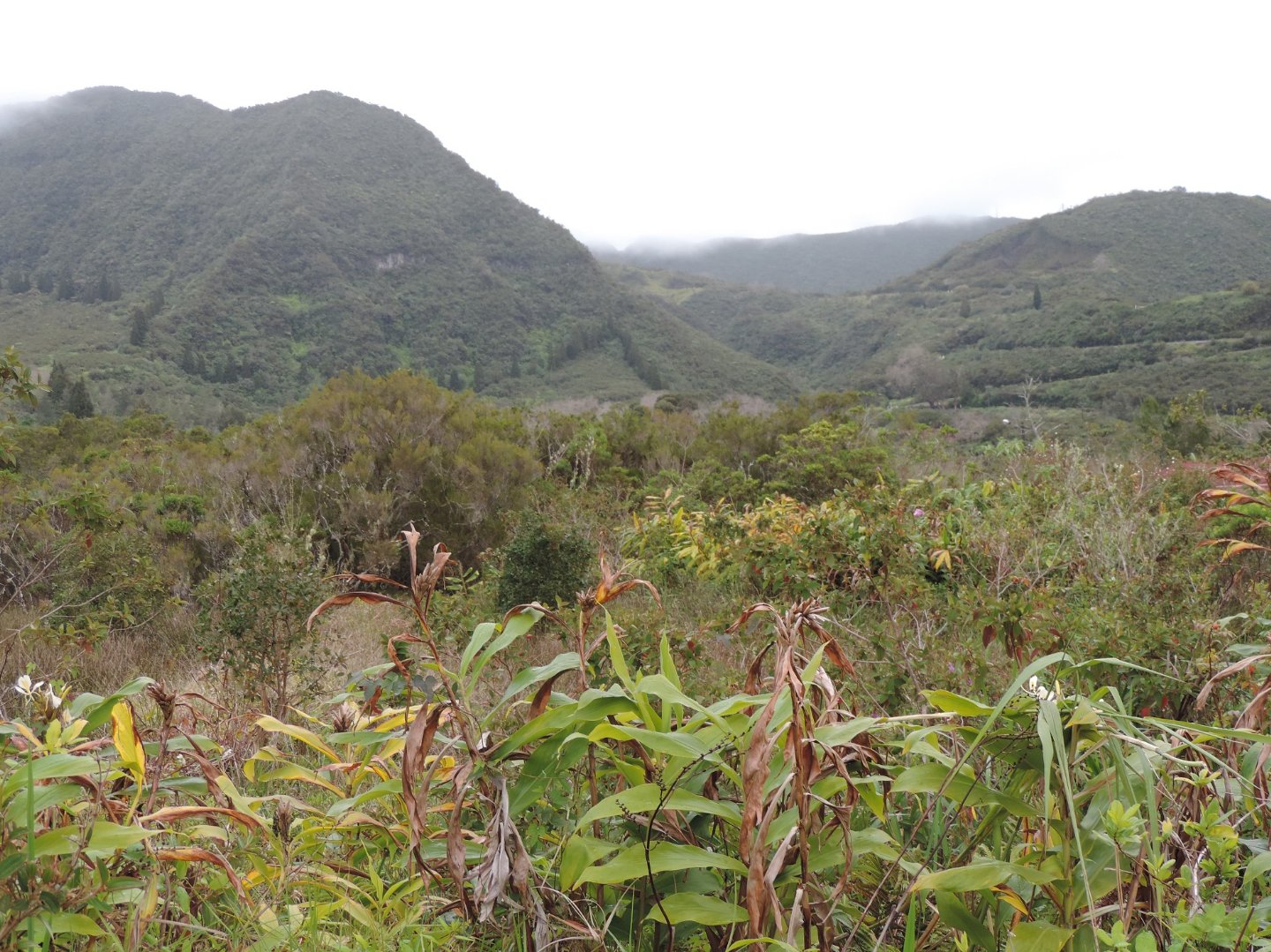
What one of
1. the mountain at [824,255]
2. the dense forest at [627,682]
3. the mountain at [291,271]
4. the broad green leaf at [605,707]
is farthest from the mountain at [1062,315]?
the mountain at [824,255]

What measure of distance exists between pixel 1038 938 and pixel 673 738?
476 mm

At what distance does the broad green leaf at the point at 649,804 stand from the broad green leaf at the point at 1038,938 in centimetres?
34

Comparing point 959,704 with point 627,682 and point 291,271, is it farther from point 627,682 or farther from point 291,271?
point 291,271

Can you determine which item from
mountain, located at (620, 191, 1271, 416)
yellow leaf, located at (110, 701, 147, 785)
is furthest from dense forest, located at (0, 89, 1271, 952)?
mountain, located at (620, 191, 1271, 416)

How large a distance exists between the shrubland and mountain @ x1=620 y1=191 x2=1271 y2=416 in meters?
19.7

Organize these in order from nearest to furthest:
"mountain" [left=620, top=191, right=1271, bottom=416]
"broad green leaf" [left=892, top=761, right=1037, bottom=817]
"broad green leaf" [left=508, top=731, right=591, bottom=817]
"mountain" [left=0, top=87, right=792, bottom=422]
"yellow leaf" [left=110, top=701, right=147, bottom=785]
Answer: "broad green leaf" [left=892, top=761, right=1037, bottom=817]
"broad green leaf" [left=508, top=731, right=591, bottom=817]
"yellow leaf" [left=110, top=701, right=147, bottom=785]
"mountain" [left=620, top=191, right=1271, bottom=416]
"mountain" [left=0, top=87, right=792, bottom=422]

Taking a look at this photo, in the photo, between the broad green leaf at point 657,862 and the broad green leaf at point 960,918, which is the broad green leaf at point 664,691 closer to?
the broad green leaf at point 657,862

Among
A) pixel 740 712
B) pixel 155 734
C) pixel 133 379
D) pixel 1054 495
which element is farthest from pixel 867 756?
pixel 133 379

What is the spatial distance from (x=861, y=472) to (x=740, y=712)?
25.1 feet

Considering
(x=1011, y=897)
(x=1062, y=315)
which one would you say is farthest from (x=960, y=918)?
(x=1062, y=315)

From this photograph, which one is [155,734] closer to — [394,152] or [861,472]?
[861,472]

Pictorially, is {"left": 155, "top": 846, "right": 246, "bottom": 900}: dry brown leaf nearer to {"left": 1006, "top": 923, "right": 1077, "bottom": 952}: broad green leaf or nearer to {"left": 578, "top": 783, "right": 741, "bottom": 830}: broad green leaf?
{"left": 578, "top": 783, "right": 741, "bottom": 830}: broad green leaf

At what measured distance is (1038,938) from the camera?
33.2 inches

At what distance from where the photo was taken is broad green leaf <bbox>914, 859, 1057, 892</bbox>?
845 mm
